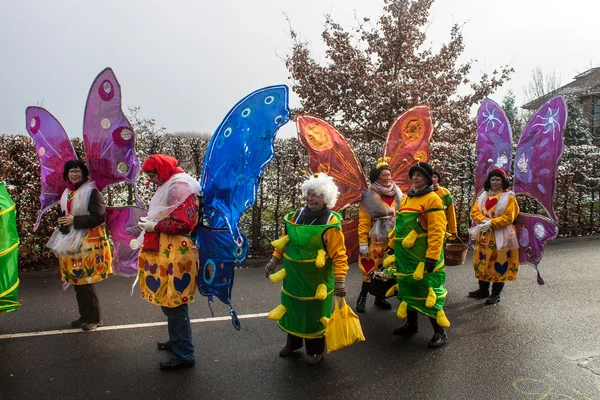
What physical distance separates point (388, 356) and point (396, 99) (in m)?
7.19

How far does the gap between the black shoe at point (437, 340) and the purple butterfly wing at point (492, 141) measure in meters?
2.47

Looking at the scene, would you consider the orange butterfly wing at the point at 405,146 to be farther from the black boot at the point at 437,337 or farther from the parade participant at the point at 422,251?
the black boot at the point at 437,337

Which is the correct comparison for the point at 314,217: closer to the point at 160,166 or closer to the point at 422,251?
the point at 422,251

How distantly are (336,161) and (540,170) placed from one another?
2658 millimetres

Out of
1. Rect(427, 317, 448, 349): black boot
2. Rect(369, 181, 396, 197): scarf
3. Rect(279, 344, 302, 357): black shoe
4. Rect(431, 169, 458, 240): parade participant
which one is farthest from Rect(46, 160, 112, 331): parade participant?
Rect(431, 169, 458, 240): parade participant

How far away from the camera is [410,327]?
15.1ft

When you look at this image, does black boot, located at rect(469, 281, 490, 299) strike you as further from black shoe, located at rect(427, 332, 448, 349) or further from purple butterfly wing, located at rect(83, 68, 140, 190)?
purple butterfly wing, located at rect(83, 68, 140, 190)

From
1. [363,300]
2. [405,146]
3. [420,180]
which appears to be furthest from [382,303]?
[405,146]

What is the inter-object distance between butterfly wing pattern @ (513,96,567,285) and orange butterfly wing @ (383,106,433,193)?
1338mm

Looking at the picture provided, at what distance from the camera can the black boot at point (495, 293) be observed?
5602 mm

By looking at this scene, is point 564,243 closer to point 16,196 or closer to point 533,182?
point 533,182

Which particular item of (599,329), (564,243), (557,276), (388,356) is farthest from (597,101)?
(388,356)

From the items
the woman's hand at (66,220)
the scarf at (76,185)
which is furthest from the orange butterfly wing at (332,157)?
the woman's hand at (66,220)

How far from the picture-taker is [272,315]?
391cm
